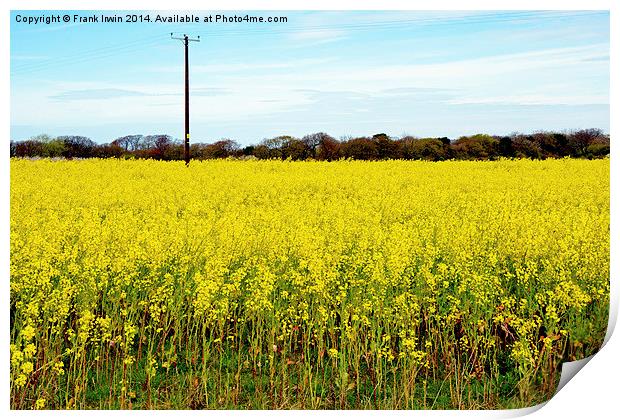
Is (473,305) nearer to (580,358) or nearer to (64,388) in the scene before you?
(580,358)

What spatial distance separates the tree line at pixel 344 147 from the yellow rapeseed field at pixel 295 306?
11.7 inches

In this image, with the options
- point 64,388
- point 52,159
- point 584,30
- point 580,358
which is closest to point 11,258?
point 64,388

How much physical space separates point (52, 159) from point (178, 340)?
1676mm

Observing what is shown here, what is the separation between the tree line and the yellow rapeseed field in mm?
298

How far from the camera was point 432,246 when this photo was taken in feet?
13.7

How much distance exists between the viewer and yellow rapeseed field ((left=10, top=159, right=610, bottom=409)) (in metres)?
3.64

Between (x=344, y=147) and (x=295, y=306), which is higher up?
(x=344, y=147)

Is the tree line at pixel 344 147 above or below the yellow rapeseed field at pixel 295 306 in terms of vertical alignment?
above

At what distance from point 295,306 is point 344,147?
1620 millimetres

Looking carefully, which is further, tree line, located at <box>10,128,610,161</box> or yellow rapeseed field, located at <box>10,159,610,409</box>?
tree line, located at <box>10,128,610,161</box>

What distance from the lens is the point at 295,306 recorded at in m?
3.87

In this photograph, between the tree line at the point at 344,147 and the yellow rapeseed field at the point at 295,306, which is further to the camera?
the tree line at the point at 344,147

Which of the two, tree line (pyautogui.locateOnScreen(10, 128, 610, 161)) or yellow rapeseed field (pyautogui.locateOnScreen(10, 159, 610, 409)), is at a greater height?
tree line (pyautogui.locateOnScreen(10, 128, 610, 161))

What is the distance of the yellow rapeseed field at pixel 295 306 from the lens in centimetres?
364
